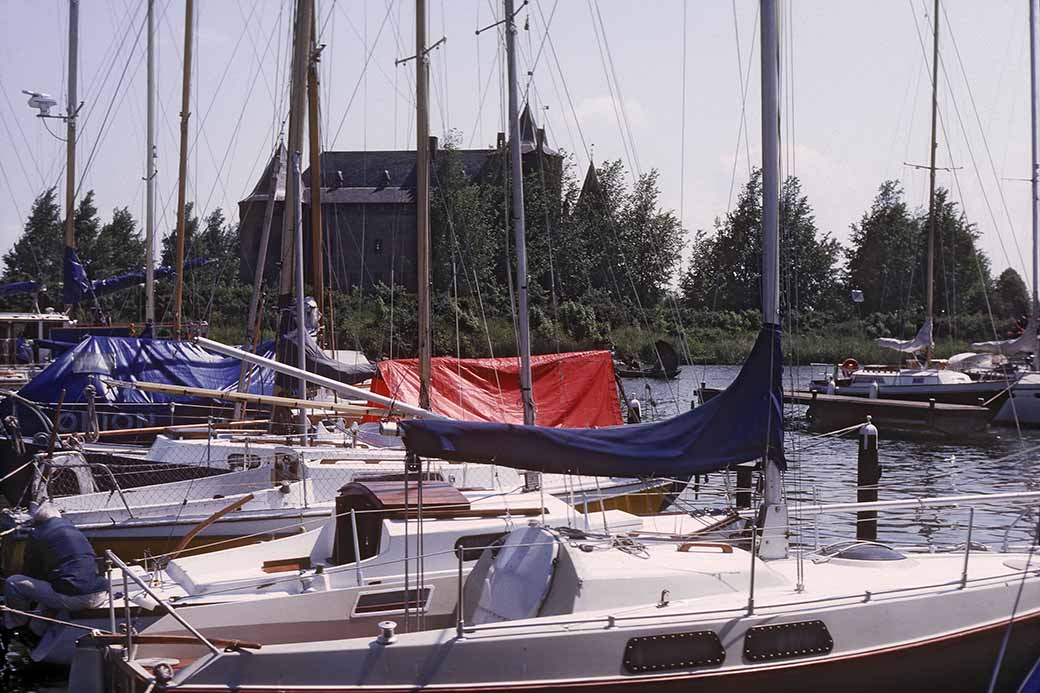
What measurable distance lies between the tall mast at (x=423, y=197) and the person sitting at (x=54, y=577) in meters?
8.33

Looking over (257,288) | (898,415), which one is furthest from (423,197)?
(898,415)

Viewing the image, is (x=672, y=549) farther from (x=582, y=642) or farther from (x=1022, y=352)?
(x=1022, y=352)

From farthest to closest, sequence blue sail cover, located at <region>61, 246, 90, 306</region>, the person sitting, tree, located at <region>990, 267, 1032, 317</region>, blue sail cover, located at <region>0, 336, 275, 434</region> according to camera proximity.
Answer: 1. tree, located at <region>990, 267, 1032, 317</region>
2. blue sail cover, located at <region>61, 246, 90, 306</region>
3. blue sail cover, located at <region>0, 336, 275, 434</region>
4. the person sitting

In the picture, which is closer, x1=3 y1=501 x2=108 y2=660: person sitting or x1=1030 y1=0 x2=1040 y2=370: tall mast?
x1=3 y1=501 x2=108 y2=660: person sitting

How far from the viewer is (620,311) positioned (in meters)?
68.4

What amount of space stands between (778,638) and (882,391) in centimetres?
3449

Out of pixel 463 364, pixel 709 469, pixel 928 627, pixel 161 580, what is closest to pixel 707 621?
pixel 709 469

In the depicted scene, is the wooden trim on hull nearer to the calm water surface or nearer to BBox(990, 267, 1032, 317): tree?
the calm water surface

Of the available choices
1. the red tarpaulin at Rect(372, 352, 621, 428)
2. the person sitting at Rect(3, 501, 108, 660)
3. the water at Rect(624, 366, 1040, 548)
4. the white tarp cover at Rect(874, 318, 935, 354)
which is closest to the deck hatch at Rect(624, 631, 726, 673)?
the person sitting at Rect(3, 501, 108, 660)

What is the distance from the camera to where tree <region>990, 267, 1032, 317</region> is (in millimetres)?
80312

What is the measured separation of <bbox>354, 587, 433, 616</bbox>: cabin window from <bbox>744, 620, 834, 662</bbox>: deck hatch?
3.38m

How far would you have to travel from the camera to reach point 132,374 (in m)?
22.9

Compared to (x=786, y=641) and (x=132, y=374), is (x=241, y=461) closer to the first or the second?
(x=132, y=374)

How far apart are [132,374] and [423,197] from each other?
7359 mm
